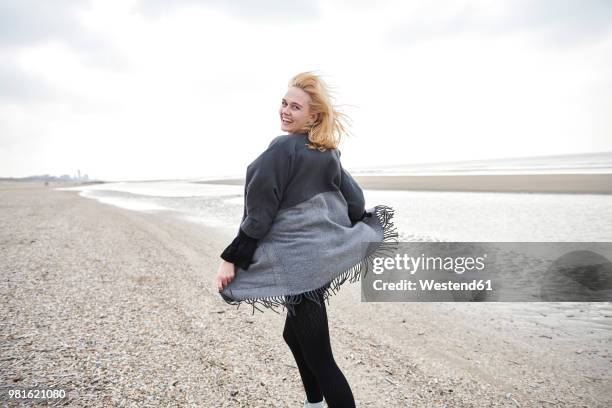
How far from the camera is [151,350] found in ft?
11.7

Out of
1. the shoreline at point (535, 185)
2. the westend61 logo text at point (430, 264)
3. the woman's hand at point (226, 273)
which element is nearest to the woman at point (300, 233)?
the woman's hand at point (226, 273)

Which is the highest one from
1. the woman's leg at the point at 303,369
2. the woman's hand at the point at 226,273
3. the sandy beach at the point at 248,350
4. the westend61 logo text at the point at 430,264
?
the woman's hand at the point at 226,273

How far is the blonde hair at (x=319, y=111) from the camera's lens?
1846 millimetres

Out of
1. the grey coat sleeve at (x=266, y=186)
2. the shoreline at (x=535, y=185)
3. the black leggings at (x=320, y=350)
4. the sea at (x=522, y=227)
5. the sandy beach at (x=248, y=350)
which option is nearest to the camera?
the grey coat sleeve at (x=266, y=186)

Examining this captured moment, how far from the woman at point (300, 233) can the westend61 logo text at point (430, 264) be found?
5.00 meters

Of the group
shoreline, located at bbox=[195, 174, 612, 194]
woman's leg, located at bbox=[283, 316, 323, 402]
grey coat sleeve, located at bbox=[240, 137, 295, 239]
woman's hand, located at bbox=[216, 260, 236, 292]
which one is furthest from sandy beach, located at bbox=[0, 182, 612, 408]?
shoreline, located at bbox=[195, 174, 612, 194]

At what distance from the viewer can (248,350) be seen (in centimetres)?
364

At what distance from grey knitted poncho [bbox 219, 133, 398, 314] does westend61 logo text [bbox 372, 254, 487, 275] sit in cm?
506

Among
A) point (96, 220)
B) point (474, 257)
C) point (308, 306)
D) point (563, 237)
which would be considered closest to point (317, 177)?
point (308, 306)

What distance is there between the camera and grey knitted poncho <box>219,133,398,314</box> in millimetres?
1716

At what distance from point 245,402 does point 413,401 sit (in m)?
1.40

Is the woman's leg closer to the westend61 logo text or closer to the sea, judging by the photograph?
the sea

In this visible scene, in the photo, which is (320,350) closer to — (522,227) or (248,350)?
(248,350)

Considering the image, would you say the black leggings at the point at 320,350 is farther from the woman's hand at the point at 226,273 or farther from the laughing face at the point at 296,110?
the laughing face at the point at 296,110
